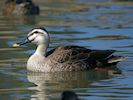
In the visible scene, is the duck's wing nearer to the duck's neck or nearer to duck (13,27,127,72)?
duck (13,27,127,72)

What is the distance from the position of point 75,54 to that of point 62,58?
0.39m

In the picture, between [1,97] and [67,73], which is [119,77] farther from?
[1,97]

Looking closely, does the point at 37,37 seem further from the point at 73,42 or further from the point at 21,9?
the point at 21,9

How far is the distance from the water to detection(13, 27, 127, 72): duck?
8.4 inches

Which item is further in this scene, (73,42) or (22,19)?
(22,19)

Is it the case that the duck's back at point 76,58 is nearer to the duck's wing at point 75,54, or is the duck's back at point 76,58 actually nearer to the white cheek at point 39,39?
the duck's wing at point 75,54

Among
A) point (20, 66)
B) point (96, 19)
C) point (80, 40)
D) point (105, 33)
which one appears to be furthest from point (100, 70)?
point (96, 19)

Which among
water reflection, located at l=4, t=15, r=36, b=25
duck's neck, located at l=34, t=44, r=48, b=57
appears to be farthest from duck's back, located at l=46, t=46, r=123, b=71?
water reflection, located at l=4, t=15, r=36, b=25

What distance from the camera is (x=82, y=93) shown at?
42.3 feet

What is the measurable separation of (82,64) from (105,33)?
623 cm

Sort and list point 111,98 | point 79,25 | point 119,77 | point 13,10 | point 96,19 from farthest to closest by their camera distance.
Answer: point 13,10, point 96,19, point 79,25, point 119,77, point 111,98

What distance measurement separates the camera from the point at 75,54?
16.0m

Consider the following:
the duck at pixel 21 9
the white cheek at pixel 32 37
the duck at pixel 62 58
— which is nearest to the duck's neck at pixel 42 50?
the duck at pixel 62 58

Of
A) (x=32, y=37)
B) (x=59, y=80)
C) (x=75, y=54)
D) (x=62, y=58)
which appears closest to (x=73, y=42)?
(x=75, y=54)
